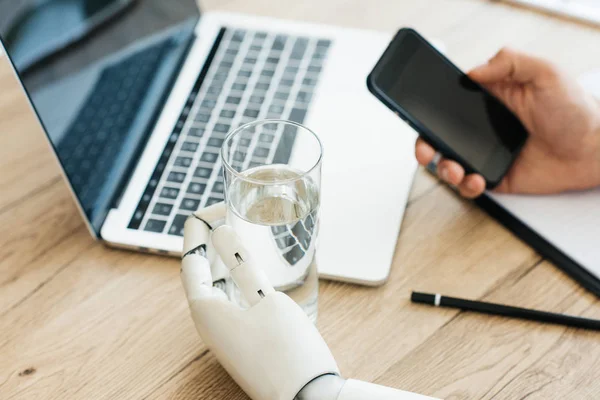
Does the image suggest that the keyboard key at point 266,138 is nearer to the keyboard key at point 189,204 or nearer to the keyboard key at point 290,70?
the keyboard key at point 189,204

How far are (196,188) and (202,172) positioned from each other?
3cm

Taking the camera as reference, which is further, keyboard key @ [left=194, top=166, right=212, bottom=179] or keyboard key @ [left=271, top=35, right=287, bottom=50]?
keyboard key @ [left=271, top=35, right=287, bottom=50]

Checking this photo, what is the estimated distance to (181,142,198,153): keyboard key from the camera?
84 cm

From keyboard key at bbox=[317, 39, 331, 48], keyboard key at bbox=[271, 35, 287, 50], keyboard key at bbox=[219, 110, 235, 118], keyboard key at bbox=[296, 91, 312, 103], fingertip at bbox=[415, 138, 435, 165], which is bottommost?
keyboard key at bbox=[219, 110, 235, 118]

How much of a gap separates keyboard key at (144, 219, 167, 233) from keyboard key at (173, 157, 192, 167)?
90mm

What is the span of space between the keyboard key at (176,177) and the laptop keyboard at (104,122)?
7cm

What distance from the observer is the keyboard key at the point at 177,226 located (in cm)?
75

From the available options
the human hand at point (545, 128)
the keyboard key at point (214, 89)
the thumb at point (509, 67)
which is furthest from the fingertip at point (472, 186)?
the keyboard key at point (214, 89)

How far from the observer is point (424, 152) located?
78cm

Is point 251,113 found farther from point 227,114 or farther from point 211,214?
point 211,214

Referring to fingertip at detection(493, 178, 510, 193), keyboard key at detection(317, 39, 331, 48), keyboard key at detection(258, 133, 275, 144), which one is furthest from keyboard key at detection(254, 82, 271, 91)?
fingertip at detection(493, 178, 510, 193)

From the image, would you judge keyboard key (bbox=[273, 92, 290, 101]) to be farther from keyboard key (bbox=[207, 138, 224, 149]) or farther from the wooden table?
the wooden table

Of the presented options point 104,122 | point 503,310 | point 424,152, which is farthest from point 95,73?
point 503,310

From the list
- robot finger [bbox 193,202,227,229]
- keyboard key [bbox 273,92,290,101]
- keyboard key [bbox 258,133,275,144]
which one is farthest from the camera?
keyboard key [bbox 273,92,290,101]
